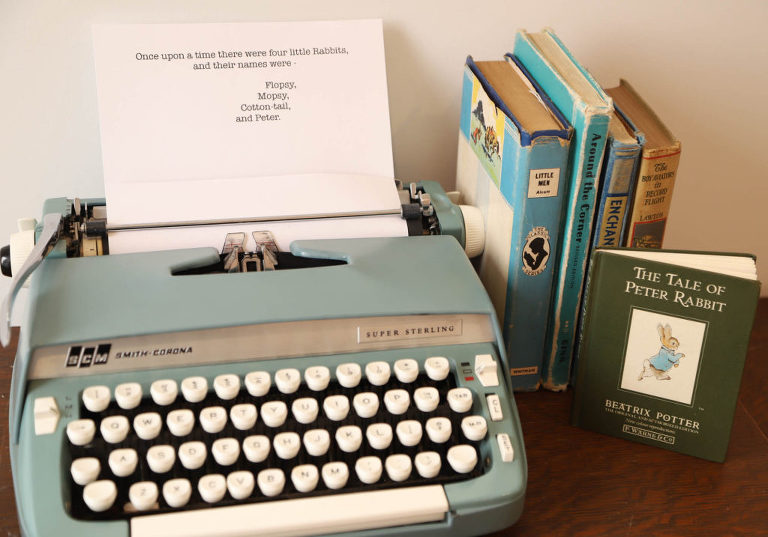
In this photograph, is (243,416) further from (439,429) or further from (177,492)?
(439,429)

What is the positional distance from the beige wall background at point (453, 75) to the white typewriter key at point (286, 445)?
599 mm

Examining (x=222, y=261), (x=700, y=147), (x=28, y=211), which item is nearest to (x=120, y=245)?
(x=222, y=261)

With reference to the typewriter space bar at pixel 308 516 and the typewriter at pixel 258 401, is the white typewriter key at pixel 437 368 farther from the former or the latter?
the typewriter space bar at pixel 308 516

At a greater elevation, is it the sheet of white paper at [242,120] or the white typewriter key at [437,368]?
the sheet of white paper at [242,120]

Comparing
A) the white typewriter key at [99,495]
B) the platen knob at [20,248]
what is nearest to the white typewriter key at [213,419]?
the white typewriter key at [99,495]

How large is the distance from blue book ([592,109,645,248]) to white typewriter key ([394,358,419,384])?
1.07 ft

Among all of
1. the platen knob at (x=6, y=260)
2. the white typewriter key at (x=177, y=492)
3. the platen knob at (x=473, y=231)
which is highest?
the platen knob at (x=473, y=231)

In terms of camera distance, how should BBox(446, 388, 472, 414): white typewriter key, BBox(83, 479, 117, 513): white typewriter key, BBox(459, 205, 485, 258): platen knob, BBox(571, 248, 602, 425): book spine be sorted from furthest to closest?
BBox(459, 205, 485, 258): platen knob, BBox(571, 248, 602, 425): book spine, BBox(446, 388, 472, 414): white typewriter key, BBox(83, 479, 117, 513): white typewriter key

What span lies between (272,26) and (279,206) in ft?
0.89

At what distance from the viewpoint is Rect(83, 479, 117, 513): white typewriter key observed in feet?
2.35

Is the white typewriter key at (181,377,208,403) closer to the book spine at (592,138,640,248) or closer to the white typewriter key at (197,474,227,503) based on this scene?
the white typewriter key at (197,474,227,503)

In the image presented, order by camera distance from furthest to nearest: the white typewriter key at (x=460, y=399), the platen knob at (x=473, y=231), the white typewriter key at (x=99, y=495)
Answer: the platen knob at (x=473, y=231)
the white typewriter key at (x=460, y=399)
the white typewriter key at (x=99, y=495)

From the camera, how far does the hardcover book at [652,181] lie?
3.18 ft

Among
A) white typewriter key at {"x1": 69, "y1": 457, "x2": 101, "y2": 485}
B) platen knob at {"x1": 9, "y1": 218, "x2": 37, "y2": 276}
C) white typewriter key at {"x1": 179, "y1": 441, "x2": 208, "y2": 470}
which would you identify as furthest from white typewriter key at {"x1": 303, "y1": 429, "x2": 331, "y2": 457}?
platen knob at {"x1": 9, "y1": 218, "x2": 37, "y2": 276}
